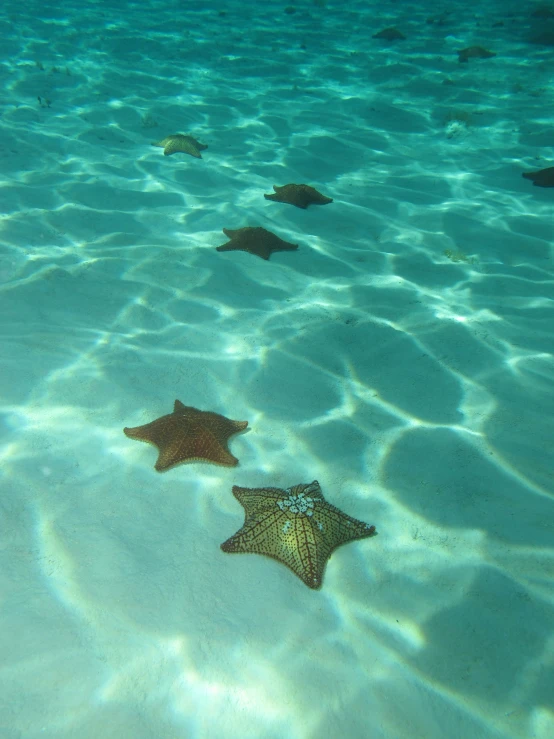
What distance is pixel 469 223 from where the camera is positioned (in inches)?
300

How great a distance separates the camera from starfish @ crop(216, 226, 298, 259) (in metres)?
6.52

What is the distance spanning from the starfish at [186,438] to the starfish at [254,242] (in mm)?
3253

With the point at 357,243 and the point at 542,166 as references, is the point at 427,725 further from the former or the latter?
the point at 542,166

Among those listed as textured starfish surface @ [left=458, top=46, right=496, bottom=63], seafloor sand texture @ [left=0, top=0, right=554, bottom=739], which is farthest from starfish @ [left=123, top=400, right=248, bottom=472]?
textured starfish surface @ [left=458, top=46, right=496, bottom=63]

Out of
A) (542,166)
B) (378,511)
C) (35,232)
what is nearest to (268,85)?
(542,166)

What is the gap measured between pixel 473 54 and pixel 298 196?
41.4ft

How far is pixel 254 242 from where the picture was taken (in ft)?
21.4

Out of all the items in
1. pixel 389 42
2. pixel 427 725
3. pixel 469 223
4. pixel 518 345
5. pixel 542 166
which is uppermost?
pixel 389 42

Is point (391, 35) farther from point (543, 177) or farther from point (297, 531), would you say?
point (297, 531)

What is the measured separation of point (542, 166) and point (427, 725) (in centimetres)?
1016

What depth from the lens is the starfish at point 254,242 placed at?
6.52m

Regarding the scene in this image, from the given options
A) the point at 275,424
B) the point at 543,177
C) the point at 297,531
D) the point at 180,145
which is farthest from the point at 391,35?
the point at 297,531

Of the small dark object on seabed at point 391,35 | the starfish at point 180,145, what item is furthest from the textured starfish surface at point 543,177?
the small dark object on seabed at point 391,35

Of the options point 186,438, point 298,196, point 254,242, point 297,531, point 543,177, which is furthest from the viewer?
point 543,177
